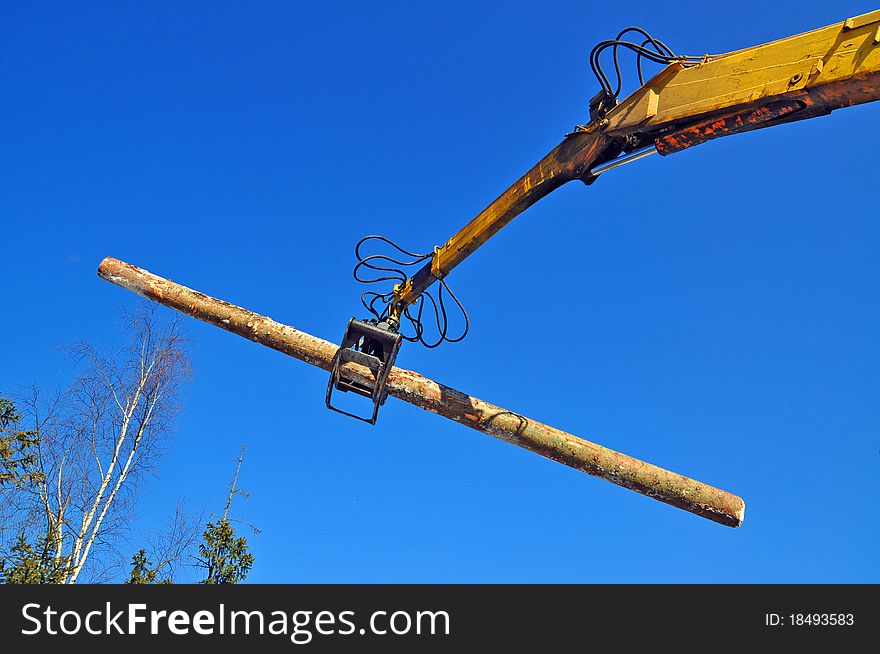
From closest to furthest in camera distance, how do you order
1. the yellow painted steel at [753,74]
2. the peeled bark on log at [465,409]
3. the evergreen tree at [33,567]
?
the yellow painted steel at [753,74] → the peeled bark on log at [465,409] → the evergreen tree at [33,567]

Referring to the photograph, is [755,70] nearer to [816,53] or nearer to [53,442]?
[816,53]

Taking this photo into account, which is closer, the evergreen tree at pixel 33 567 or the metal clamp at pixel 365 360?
the metal clamp at pixel 365 360

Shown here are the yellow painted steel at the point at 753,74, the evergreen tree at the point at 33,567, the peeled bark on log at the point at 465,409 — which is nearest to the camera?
the yellow painted steel at the point at 753,74

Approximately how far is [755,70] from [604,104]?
47.4 inches

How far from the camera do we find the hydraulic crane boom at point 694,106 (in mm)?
3889

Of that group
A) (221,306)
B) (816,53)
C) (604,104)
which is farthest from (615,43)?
(221,306)

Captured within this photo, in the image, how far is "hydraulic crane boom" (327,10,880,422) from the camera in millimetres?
3889

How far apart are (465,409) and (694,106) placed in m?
3.06

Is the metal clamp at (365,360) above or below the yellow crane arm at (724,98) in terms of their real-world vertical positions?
below

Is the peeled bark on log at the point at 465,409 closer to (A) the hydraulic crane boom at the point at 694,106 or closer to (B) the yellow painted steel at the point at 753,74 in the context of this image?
(A) the hydraulic crane boom at the point at 694,106

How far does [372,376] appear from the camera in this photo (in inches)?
243

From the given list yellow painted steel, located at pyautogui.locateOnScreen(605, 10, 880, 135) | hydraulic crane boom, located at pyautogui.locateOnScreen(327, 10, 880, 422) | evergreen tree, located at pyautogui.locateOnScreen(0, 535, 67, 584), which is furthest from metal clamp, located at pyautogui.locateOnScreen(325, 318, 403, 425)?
evergreen tree, located at pyautogui.locateOnScreen(0, 535, 67, 584)

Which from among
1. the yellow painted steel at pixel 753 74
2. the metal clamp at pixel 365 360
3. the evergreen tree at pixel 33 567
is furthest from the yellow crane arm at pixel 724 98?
the evergreen tree at pixel 33 567

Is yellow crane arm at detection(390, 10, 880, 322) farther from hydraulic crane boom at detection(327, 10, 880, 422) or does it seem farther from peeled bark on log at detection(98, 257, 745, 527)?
peeled bark on log at detection(98, 257, 745, 527)
